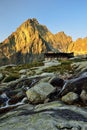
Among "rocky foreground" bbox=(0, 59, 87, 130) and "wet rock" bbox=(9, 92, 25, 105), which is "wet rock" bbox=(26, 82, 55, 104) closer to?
"rocky foreground" bbox=(0, 59, 87, 130)

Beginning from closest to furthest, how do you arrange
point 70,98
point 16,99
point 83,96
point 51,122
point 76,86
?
point 51,122, point 70,98, point 83,96, point 76,86, point 16,99

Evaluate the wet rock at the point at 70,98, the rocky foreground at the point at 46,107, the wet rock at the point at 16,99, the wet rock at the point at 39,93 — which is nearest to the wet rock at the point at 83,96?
the rocky foreground at the point at 46,107

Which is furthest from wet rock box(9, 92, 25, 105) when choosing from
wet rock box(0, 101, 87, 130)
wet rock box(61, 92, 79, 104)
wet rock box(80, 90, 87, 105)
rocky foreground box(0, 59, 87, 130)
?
wet rock box(0, 101, 87, 130)

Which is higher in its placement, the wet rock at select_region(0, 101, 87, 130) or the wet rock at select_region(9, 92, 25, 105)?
the wet rock at select_region(0, 101, 87, 130)

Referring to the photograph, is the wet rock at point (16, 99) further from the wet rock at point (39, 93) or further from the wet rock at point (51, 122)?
the wet rock at point (51, 122)

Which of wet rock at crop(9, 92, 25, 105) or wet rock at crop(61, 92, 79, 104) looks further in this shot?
wet rock at crop(9, 92, 25, 105)

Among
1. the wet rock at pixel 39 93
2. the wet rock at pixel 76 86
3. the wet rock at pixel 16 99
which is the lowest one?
the wet rock at pixel 16 99

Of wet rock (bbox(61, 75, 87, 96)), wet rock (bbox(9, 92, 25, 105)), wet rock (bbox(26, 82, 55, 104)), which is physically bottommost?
wet rock (bbox(9, 92, 25, 105))

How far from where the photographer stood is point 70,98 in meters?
27.5

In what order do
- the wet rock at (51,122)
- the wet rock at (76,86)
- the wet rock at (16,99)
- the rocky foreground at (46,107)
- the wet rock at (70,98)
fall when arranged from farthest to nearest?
1. the wet rock at (16,99)
2. the wet rock at (76,86)
3. the wet rock at (70,98)
4. the rocky foreground at (46,107)
5. the wet rock at (51,122)

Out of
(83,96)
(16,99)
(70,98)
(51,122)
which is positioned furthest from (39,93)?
(51,122)

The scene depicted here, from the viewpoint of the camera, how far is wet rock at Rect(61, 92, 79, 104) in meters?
27.1

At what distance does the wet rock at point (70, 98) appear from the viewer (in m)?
27.1

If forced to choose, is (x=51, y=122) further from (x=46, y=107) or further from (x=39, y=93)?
(x=39, y=93)
